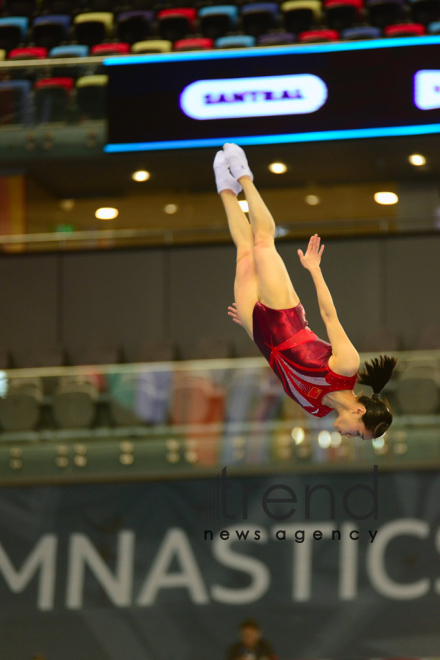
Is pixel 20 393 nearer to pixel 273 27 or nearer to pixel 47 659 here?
pixel 47 659

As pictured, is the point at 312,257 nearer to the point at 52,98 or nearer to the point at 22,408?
the point at 22,408

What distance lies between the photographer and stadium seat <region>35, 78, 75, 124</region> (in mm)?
8148

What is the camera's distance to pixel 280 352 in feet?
14.0

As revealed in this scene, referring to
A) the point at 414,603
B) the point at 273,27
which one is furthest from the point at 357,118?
the point at 273,27

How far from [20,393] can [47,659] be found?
7.32 feet

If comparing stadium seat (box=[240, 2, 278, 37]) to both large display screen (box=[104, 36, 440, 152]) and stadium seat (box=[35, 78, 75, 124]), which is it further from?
large display screen (box=[104, 36, 440, 152])

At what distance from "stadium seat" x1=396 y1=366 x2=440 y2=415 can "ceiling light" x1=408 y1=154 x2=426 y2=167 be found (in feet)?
12.9

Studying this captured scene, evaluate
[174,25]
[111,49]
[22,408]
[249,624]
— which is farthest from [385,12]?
[249,624]

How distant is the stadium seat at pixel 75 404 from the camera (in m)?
7.52

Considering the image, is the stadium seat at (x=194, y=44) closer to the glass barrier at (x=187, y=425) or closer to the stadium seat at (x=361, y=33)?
the stadium seat at (x=361, y=33)

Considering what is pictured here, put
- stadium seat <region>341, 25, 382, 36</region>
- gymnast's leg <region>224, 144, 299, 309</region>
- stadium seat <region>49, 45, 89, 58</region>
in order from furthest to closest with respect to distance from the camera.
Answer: stadium seat <region>49, 45, 89, 58</region> → stadium seat <region>341, 25, 382, 36</region> → gymnast's leg <region>224, 144, 299, 309</region>

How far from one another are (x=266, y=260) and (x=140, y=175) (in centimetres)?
709

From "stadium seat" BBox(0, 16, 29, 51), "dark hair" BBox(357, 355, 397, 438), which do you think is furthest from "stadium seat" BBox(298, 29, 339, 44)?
"dark hair" BBox(357, 355, 397, 438)

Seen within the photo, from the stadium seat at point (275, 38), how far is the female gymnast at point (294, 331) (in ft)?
18.4
